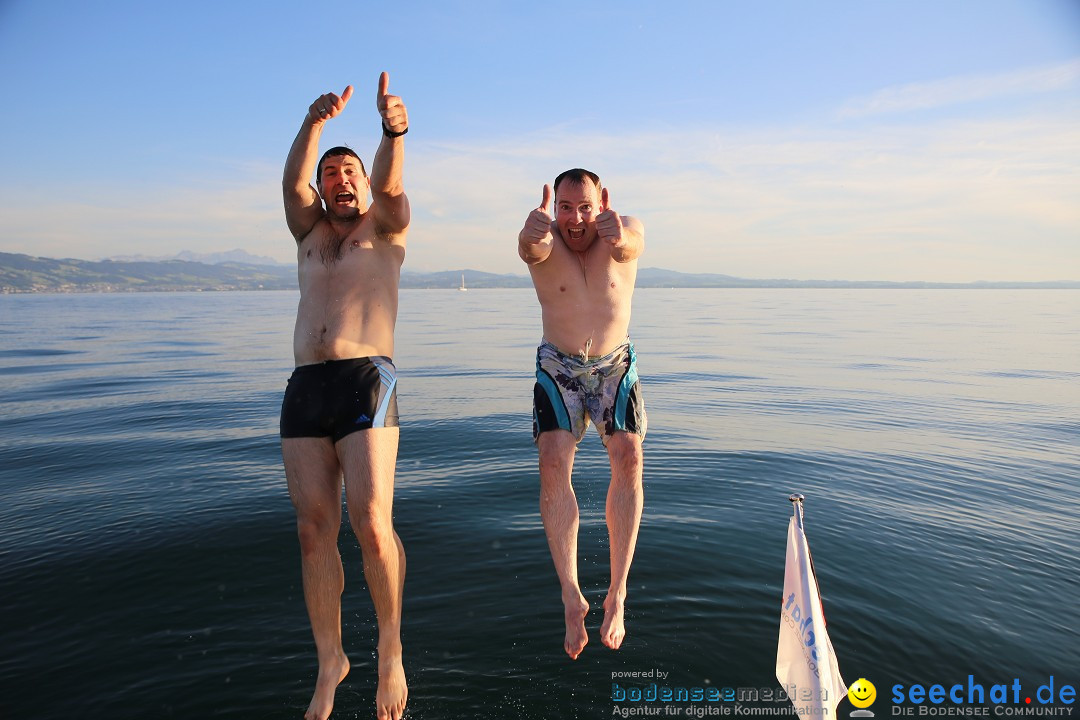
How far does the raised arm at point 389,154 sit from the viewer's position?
4.31 m

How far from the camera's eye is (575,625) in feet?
15.8

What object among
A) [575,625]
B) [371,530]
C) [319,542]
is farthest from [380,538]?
[575,625]

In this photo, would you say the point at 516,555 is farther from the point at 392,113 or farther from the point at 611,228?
the point at 392,113

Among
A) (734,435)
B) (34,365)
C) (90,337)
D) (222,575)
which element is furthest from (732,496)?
(90,337)

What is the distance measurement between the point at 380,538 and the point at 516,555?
10.4ft

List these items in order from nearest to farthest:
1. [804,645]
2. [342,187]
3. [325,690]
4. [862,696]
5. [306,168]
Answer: [804,645]
[325,690]
[306,168]
[342,187]
[862,696]

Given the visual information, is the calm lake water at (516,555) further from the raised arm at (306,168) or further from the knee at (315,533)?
the raised arm at (306,168)

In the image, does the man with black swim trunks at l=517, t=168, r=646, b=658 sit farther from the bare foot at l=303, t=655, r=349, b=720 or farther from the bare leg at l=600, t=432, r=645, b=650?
the bare foot at l=303, t=655, r=349, b=720

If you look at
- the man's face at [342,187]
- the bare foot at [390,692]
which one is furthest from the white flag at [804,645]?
the man's face at [342,187]

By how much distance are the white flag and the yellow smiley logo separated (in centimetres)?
101

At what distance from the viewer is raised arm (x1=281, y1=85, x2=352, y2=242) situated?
457 centimetres

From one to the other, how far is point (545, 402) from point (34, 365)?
2828cm

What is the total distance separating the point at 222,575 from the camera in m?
6.87

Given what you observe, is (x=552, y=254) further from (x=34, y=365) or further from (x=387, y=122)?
(x=34, y=365)
